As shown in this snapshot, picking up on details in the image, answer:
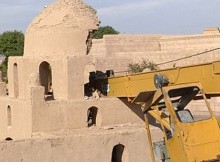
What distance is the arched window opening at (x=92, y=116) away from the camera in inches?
653

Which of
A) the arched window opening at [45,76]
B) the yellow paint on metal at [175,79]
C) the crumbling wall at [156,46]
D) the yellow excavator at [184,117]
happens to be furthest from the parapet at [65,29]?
the crumbling wall at [156,46]

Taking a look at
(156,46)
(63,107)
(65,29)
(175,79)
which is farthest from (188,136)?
(156,46)

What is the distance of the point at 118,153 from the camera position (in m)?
15.7

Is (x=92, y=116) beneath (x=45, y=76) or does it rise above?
beneath

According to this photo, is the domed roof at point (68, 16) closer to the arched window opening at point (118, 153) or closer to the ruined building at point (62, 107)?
the ruined building at point (62, 107)

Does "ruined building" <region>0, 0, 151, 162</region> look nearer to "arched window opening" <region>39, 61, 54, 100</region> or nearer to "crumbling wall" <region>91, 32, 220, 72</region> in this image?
"arched window opening" <region>39, 61, 54, 100</region>

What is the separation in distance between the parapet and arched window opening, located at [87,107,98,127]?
6.77ft

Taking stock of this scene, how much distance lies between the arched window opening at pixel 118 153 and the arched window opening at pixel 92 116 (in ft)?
Result: 4.31

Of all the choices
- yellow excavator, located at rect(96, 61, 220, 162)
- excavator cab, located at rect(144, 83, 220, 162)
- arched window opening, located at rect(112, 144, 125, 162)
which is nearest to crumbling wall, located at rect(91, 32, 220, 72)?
arched window opening, located at rect(112, 144, 125, 162)

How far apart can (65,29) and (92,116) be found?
3215mm

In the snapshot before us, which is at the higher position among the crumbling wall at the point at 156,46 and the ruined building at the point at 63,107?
the crumbling wall at the point at 156,46

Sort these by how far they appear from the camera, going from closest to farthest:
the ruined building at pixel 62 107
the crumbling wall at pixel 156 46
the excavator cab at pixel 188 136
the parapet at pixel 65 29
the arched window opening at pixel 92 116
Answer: the excavator cab at pixel 188 136, the ruined building at pixel 62 107, the arched window opening at pixel 92 116, the parapet at pixel 65 29, the crumbling wall at pixel 156 46

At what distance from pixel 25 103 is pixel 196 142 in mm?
8737

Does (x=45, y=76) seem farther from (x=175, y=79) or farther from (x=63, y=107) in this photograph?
(x=175, y=79)
